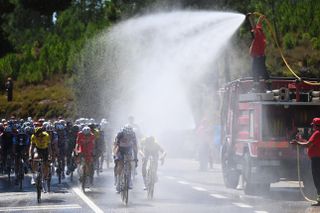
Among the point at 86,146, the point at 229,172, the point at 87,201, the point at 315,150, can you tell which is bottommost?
the point at 87,201

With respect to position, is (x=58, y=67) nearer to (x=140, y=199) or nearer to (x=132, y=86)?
(x=132, y=86)

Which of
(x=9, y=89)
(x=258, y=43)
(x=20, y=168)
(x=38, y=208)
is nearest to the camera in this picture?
(x=38, y=208)

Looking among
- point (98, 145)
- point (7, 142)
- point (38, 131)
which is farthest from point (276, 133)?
point (7, 142)

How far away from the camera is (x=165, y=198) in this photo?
20.1m

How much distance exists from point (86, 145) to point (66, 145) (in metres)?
5.35

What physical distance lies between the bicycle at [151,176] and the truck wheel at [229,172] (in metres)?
3.13

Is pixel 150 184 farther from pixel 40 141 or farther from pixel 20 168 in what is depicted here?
pixel 20 168

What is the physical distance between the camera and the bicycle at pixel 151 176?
20016 millimetres

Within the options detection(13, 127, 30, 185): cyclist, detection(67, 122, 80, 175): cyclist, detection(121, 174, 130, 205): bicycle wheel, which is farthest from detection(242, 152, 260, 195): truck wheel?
detection(67, 122, 80, 175): cyclist

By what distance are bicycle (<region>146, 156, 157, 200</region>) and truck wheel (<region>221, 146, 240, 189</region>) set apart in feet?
10.3

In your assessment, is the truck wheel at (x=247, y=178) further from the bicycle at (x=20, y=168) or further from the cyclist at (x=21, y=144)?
the cyclist at (x=21, y=144)

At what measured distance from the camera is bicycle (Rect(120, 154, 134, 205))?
61.2ft

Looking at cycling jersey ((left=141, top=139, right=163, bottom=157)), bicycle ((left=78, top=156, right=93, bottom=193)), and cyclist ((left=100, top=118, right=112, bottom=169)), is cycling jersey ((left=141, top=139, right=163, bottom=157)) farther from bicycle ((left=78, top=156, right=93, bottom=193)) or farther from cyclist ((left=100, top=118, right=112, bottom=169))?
cyclist ((left=100, top=118, right=112, bottom=169))

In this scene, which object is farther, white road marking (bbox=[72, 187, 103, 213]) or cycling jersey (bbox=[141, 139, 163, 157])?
cycling jersey (bbox=[141, 139, 163, 157])
